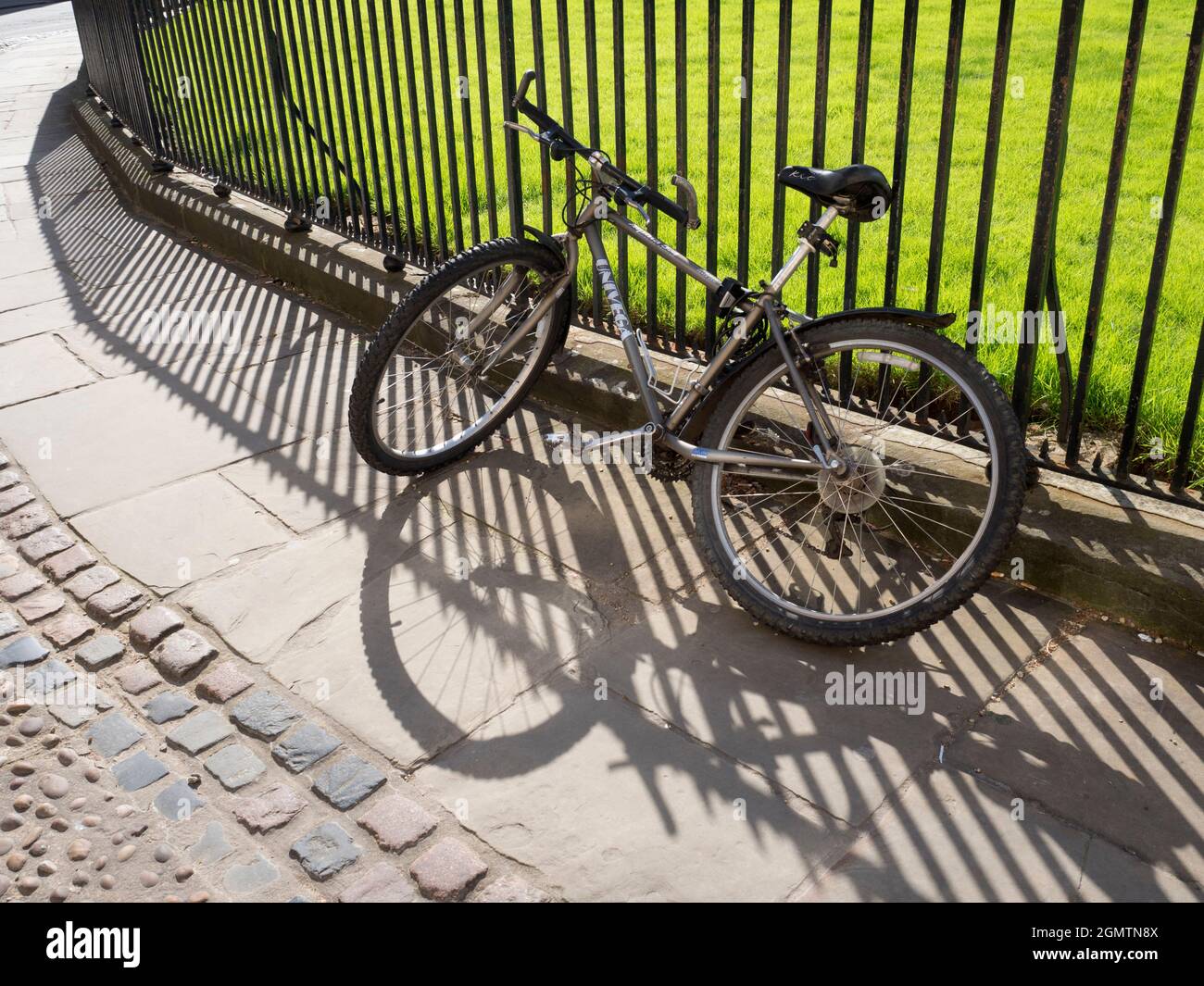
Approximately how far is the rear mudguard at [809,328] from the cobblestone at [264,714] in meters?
1.56

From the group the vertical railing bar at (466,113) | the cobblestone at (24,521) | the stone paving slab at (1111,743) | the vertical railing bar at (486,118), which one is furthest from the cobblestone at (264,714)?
the vertical railing bar at (466,113)

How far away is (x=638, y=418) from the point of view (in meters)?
4.72

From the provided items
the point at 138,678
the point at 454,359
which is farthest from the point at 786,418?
the point at 138,678

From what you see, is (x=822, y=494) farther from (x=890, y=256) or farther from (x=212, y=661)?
(x=212, y=661)

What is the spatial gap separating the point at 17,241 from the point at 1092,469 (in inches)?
290

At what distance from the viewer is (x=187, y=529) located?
4.29 m

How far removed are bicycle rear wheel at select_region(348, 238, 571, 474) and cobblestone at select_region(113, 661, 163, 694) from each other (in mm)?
1126

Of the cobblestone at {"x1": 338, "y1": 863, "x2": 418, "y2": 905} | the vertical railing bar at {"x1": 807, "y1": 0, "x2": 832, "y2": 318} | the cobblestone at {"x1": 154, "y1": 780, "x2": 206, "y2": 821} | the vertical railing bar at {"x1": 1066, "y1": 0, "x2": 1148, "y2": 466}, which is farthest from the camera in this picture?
the vertical railing bar at {"x1": 807, "y1": 0, "x2": 832, "y2": 318}

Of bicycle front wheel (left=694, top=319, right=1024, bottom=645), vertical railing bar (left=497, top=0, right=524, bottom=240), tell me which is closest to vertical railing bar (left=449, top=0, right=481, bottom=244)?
vertical railing bar (left=497, top=0, right=524, bottom=240)

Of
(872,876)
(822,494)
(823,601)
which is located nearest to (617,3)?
(822,494)

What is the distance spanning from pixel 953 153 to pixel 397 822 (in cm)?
557

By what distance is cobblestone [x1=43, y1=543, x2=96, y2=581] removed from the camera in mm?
4070

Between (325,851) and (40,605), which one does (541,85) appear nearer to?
(40,605)

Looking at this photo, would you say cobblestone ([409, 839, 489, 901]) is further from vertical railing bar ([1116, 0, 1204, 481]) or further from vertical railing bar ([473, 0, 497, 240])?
vertical railing bar ([473, 0, 497, 240])
